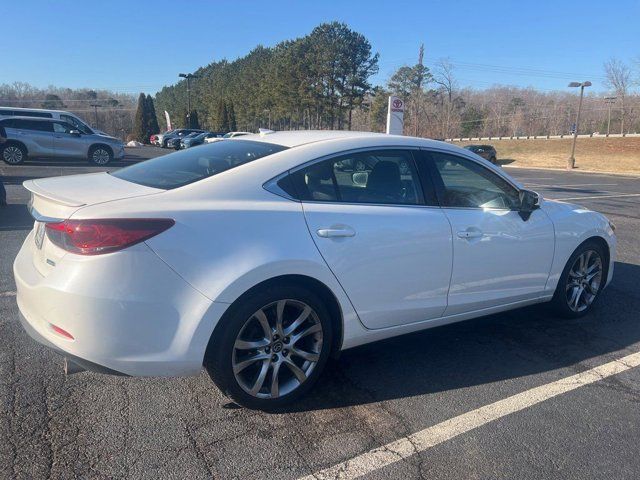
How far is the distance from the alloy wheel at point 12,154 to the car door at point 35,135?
37cm

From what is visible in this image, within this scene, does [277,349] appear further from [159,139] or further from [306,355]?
[159,139]

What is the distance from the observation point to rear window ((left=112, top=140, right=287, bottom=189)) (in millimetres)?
3139

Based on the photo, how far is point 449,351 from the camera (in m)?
3.96

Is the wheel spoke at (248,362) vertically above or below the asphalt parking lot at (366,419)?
above

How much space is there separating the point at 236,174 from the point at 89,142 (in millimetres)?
19569

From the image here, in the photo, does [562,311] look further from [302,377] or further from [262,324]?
[262,324]

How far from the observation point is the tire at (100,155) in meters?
20.6

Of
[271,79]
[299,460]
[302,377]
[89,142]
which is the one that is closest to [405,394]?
[302,377]

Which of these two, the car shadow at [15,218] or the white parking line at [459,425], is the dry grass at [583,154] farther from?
the white parking line at [459,425]

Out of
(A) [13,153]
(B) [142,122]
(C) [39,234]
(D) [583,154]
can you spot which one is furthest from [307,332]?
(B) [142,122]

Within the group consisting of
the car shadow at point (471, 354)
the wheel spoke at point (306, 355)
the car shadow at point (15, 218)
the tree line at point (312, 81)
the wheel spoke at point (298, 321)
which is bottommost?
the car shadow at point (471, 354)

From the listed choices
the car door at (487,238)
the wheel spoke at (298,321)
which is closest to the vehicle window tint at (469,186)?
the car door at (487,238)

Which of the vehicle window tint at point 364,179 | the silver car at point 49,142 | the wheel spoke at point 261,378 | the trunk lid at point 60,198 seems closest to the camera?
the trunk lid at point 60,198

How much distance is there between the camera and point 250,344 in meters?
2.90
